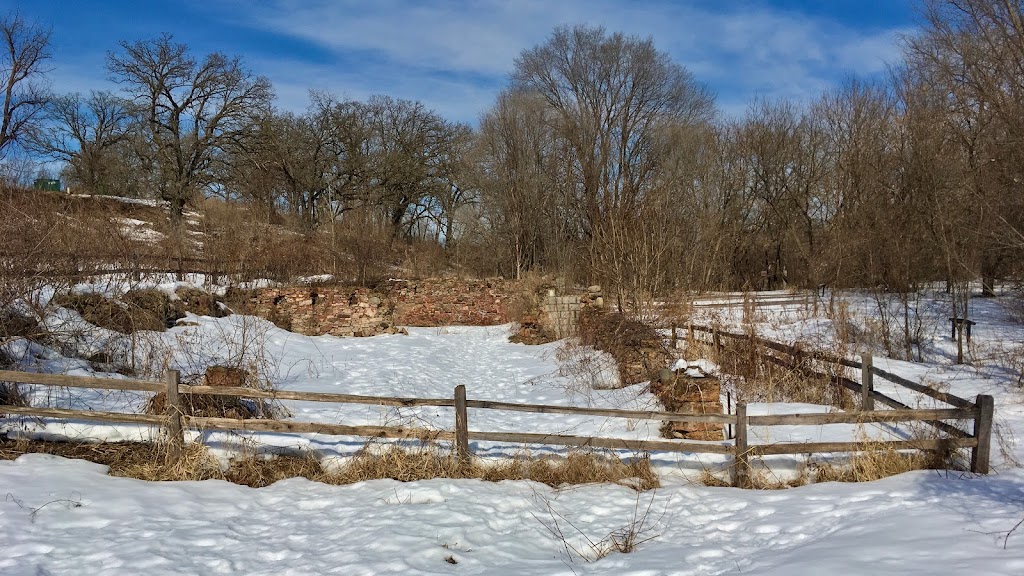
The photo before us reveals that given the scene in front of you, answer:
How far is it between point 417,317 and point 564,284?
5.82 m

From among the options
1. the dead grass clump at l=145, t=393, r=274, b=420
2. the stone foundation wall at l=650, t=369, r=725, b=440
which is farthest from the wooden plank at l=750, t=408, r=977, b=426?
the dead grass clump at l=145, t=393, r=274, b=420

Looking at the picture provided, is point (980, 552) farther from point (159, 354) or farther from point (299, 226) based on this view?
point (299, 226)

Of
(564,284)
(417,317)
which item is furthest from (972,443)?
(417,317)

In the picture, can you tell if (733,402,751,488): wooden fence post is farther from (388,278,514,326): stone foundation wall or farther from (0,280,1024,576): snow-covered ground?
(388,278,514,326): stone foundation wall

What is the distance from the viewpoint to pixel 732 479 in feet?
18.3

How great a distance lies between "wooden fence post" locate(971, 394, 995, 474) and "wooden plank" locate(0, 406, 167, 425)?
8.11 meters

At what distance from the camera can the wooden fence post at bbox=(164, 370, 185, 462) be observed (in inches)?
223

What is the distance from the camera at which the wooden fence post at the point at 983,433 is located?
5.09 metres

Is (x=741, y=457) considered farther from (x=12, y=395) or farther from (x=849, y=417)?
(x=12, y=395)

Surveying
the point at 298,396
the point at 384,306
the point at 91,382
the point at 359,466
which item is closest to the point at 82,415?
the point at 91,382

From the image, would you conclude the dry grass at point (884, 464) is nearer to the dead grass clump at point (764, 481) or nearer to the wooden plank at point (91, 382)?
the dead grass clump at point (764, 481)

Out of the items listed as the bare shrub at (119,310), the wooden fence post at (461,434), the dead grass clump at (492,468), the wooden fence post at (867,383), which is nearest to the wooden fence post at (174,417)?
the dead grass clump at (492,468)

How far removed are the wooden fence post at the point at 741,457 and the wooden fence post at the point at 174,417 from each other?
5752mm

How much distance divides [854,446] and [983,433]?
107cm
